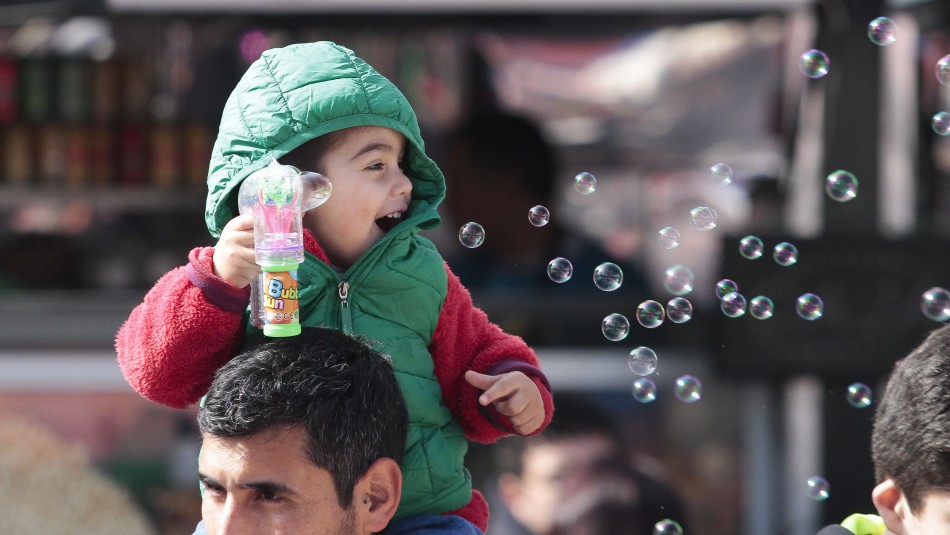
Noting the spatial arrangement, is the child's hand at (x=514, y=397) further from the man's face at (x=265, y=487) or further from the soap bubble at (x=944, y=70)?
the soap bubble at (x=944, y=70)

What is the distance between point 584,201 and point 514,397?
3305 millimetres

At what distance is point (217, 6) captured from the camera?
4.80m

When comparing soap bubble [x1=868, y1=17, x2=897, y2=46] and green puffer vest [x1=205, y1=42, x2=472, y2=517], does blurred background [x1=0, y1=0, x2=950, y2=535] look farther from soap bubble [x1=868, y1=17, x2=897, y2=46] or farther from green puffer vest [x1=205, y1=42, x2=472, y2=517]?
green puffer vest [x1=205, y1=42, x2=472, y2=517]

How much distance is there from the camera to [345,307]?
6.82 feet

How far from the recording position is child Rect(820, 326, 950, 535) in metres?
1.95

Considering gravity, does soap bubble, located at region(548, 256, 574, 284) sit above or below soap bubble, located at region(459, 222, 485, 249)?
below

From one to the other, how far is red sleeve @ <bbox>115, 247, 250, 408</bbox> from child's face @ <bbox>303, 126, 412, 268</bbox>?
0.62ft

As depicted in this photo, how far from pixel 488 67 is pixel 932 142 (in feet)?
6.17

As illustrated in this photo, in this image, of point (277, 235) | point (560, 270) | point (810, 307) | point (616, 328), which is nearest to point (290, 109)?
point (277, 235)

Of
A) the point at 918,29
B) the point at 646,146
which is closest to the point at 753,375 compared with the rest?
the point at 646,146

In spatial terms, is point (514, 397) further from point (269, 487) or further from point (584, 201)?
point (584, 201)

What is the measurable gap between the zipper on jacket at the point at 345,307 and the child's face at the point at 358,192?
0.05 m

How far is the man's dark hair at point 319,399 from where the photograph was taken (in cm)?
195

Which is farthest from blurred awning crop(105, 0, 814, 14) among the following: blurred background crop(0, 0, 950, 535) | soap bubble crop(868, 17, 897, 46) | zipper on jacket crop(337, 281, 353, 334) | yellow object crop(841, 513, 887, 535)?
yellow object crop(841, 513, 887, 535)
